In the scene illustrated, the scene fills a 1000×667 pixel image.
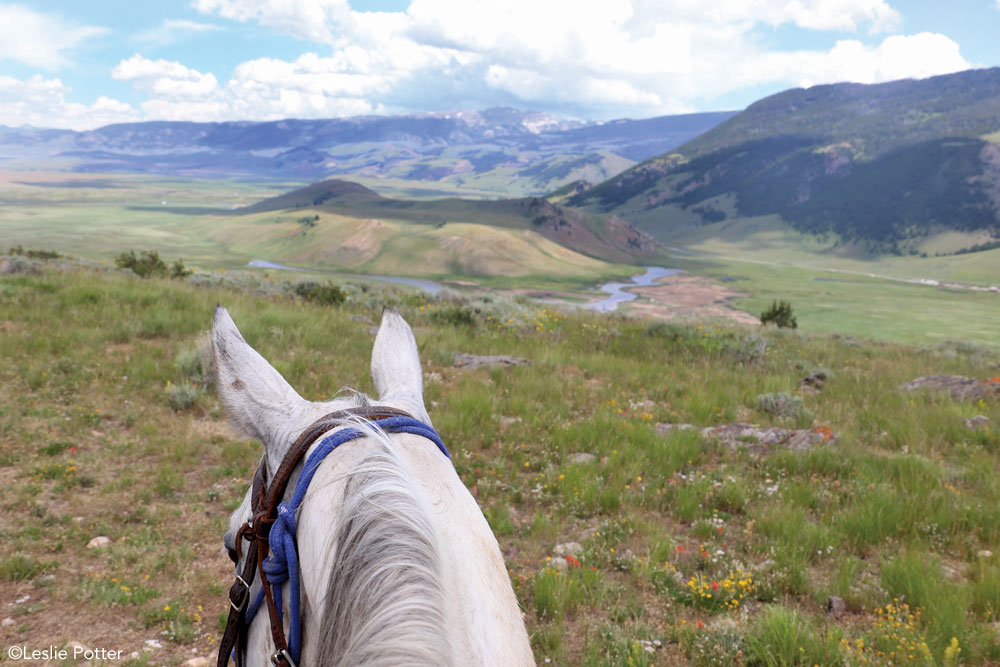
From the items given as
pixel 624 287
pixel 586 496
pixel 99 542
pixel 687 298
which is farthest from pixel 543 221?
pixel 99 542

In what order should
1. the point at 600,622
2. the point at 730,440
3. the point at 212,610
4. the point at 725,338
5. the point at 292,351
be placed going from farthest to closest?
the point at 725,338
the point at 292,351
the point at 730,440
the point at 212,610
the point at 600,622

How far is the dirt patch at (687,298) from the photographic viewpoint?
65.6 meters

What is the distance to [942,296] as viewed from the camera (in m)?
82.4

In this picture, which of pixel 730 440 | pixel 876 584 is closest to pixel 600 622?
pixel 876 584

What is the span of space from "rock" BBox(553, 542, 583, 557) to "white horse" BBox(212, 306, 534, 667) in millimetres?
2898

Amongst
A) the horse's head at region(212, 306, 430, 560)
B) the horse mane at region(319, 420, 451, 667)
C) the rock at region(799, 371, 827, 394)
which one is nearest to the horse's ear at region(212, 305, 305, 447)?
A: the horse's head at region(212, 306, 430, 560)

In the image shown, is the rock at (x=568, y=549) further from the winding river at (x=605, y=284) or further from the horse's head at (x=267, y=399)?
the winding river at (x=605, y=284)

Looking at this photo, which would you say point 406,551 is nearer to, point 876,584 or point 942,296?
point 876,584

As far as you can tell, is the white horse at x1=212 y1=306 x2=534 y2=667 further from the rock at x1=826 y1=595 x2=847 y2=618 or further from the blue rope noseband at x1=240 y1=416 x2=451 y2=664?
the rock at x1=826 y1=595 x2=847 y2=618

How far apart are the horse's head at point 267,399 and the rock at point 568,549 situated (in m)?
2.67

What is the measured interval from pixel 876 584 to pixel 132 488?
20.4 feet

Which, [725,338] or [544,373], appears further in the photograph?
[725,338]

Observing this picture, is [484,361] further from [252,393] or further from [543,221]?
[543,221]

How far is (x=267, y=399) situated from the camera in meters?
1.75
